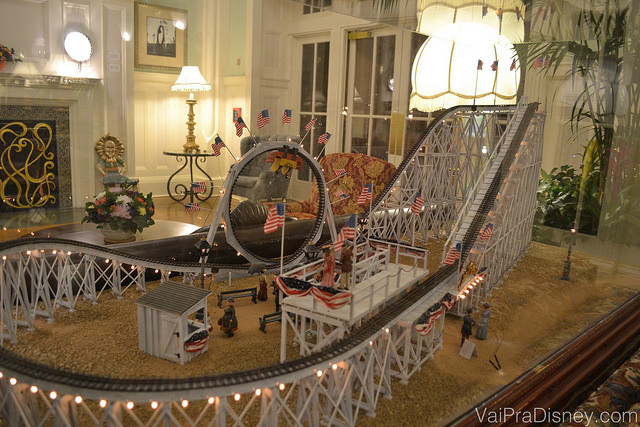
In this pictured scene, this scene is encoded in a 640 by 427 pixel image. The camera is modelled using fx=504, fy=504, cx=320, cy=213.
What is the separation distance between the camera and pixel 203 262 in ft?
11.8

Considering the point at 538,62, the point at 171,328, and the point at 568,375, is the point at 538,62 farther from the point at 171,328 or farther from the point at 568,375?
the point at 171,328

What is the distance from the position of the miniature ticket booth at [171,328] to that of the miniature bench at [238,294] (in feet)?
2.19

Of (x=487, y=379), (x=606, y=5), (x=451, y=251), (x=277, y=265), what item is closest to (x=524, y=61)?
(x=606, y=5)

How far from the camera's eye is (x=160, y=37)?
5949 millimetres

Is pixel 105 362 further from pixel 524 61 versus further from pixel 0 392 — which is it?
pixel 524 61

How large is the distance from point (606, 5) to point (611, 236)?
1.55m

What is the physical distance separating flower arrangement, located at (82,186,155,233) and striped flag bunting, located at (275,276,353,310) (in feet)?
7.54

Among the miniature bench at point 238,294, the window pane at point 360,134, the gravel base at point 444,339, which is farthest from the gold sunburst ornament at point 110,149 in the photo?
the window pane at point 360,134

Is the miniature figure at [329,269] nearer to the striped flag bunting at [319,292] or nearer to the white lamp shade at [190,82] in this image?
the striped flag bunting at [319,292]

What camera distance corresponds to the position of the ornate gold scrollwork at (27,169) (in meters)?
3.61

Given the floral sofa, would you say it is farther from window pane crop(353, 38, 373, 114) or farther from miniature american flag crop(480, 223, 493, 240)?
miniature american flag crop(480, 223, 493, 240)

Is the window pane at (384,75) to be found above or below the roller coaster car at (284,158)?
above

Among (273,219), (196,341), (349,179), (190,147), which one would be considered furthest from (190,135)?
(196,341)

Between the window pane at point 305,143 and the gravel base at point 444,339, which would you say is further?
the window pane at point 305,143
